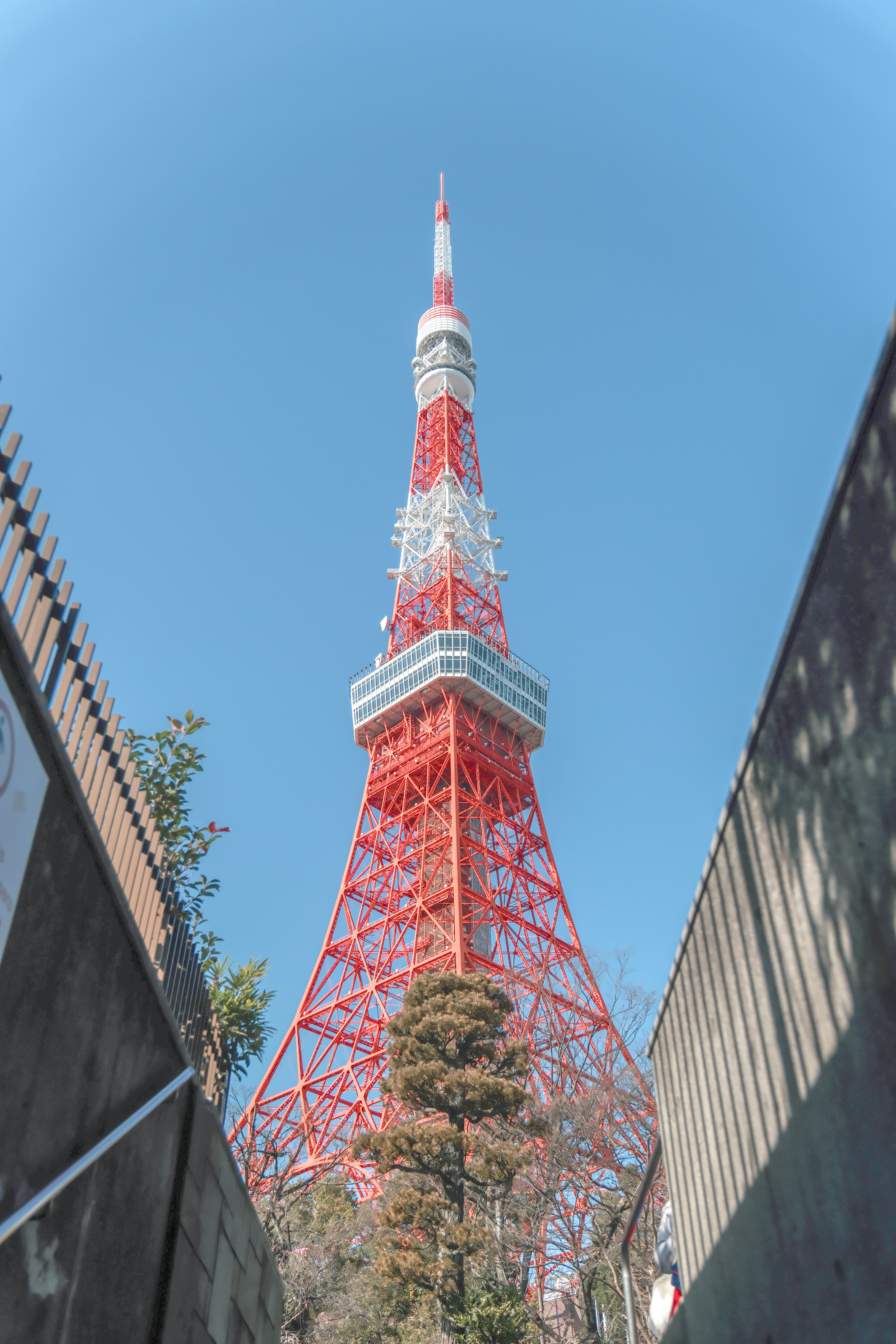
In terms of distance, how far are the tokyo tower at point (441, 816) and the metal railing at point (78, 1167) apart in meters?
15.5

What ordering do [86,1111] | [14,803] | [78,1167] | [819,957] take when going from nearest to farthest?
[14,803]
[78,1167]
[819,957]
[86,1111]

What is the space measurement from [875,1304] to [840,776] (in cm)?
175

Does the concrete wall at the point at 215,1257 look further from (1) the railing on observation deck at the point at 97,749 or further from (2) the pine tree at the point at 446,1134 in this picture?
(2) the pine tree at the point at 446,1134

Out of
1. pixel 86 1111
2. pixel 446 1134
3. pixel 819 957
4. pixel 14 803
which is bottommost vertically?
pixel 86 1111

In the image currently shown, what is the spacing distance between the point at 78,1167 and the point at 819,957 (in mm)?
2701

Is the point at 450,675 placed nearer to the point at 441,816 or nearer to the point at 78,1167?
the point at 441,816

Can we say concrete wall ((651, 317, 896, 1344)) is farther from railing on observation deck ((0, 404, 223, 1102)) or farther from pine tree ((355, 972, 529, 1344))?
pine tree ((355, 972, 529, 1344))

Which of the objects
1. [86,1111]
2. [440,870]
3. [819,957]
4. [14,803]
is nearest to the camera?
[14,803]

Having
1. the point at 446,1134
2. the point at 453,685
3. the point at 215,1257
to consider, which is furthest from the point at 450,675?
the point at 215,1257

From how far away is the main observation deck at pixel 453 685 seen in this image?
3719 cm

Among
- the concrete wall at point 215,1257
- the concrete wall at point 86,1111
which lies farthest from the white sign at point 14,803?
the concrete wall at point 215,1257

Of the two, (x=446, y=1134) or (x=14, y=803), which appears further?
(x=446, y=1134)

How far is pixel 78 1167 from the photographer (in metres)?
3.35

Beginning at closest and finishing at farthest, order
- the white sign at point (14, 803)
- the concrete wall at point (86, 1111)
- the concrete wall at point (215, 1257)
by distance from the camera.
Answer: the white sign at point (14, 803) < the concrete wall at point (86, 1111) < the concrete wall at point (215, 1257)
